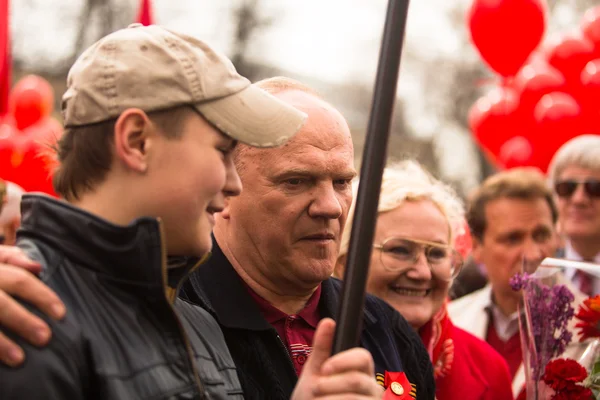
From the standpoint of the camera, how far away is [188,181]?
5.56 feet

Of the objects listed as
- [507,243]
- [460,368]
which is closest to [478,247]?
[507,243]

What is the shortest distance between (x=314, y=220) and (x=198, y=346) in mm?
709

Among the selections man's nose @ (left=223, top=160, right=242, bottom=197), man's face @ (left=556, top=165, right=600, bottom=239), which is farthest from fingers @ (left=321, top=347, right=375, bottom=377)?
man's face @ (left=556, top=165, right=600, bottom=239)

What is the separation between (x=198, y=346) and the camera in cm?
188

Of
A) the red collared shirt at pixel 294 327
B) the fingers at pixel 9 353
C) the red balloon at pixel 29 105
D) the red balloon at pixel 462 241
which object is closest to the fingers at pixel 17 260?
the fingers at pixel 9 353

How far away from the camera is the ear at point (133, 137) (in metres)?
1.67

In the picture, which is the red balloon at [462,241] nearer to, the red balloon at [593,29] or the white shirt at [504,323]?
the white shirt at [504,323]

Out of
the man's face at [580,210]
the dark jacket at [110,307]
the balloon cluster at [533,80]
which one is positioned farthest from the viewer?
the balloon cluster at [533,80]

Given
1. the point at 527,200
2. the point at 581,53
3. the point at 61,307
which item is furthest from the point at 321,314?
the point at 581,53

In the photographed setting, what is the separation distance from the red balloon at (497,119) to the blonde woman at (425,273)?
5.02m

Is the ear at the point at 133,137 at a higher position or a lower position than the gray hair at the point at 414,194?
higher

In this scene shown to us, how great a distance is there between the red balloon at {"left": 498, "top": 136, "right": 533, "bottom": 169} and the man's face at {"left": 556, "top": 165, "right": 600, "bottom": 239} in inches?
112

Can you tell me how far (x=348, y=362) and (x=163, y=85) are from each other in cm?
60

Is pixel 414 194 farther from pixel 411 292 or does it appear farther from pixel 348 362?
pixel 348 362
